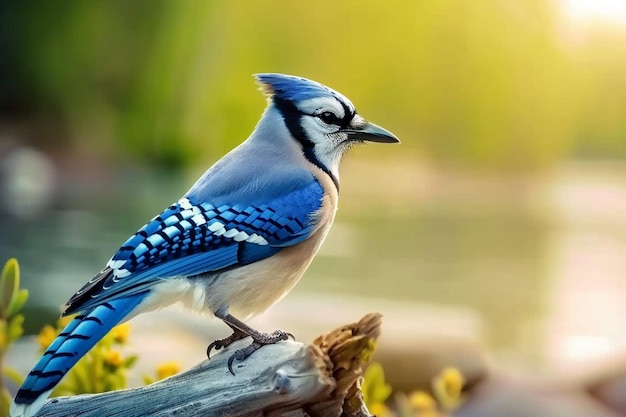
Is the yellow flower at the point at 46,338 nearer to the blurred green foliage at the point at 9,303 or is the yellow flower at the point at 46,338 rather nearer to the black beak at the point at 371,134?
the blurred green foliage at the point at 9,303

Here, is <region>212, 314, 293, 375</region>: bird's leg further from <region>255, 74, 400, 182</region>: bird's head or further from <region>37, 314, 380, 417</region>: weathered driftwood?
<region>255, 74, 400, 182</region>: bird's head

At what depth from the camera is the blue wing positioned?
2.69 ft

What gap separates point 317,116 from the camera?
96cm

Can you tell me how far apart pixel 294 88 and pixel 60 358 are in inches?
16.0

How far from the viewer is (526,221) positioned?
3.68 m

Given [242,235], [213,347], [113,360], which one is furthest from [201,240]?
[113,360]

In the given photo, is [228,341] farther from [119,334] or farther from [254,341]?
[119,334]

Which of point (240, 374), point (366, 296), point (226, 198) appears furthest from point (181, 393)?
point (366, 296)

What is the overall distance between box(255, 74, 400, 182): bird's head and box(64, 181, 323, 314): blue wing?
6 cm

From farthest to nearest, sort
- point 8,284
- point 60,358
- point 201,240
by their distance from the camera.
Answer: point 8,284
point 201,240
point 60,358

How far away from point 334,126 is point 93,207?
2.90 m

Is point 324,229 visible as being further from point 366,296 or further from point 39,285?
point 39,285

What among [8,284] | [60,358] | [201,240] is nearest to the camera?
[60,358]

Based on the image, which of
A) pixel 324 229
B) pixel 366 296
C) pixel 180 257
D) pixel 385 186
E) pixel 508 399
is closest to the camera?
pixel 180 257
